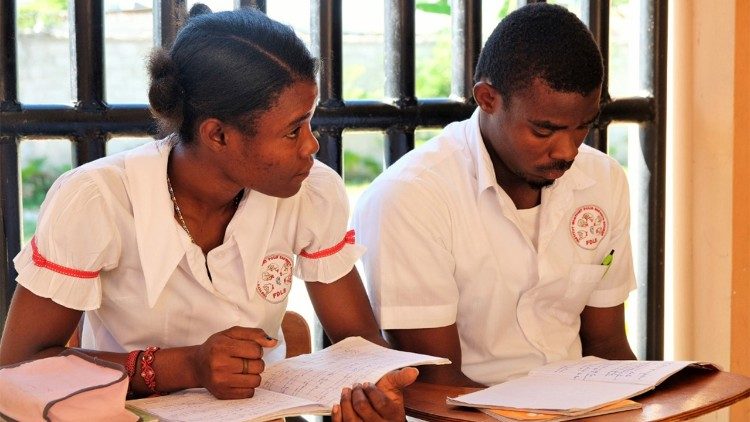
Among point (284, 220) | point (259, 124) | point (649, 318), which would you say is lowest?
point (649, 318)

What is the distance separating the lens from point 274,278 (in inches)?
81.2

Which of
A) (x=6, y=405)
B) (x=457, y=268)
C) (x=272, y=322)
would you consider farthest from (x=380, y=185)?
(x=6, y=405)

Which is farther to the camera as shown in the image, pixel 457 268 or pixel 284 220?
pixel 457 268

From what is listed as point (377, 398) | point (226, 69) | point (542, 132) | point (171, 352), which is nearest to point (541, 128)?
point (542, 132)

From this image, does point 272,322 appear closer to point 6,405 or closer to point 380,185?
point 380,185

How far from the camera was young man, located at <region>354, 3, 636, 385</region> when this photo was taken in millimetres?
2166

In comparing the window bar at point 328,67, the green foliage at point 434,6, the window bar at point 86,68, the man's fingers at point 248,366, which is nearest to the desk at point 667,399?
the man's fingers at point 248,366

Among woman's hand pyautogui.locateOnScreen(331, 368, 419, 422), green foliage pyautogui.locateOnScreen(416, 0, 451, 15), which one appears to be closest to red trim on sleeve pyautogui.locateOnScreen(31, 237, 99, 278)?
woman's hand pyautogui.locateOnScreen(331, 368, 419, 422)

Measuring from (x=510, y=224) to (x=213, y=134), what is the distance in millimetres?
709

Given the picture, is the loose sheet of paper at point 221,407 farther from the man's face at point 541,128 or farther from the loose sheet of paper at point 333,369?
the man's face at point 541,128

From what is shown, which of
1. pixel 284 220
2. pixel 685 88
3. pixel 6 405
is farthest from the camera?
pixel 685 88

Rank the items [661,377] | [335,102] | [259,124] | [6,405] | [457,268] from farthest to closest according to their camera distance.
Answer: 1. [335,102]
2. [457,268]
3. [259,124]
4. [661,377]
5. [6,405]

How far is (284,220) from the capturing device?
82.4 inches

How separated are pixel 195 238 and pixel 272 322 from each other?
9.6 inches
